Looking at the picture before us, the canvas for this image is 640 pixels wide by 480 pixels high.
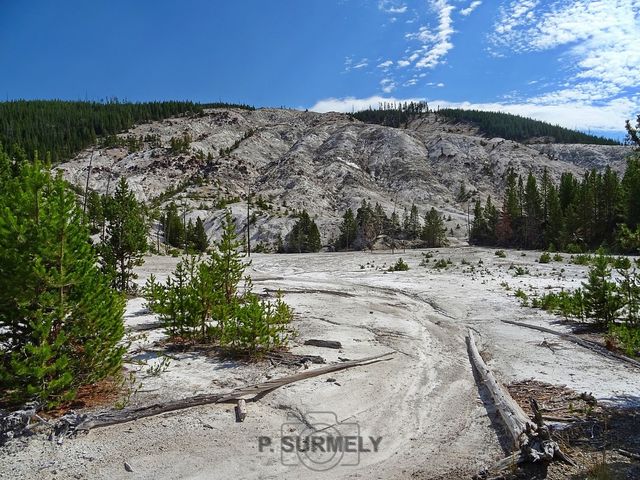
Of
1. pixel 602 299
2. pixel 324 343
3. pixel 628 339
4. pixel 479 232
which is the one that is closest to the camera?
pixel 628 339

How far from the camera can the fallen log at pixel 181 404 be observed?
6441 millimetres

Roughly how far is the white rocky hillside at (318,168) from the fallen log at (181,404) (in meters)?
69.9

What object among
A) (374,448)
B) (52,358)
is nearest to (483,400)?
(374,448)

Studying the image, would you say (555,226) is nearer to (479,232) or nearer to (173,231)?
(479,232)

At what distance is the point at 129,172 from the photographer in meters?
112

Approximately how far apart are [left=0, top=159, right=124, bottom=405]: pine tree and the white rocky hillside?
70692 millimetres

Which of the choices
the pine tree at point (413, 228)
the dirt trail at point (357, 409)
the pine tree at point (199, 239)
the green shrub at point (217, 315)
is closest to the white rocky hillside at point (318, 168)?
the pine tree at point (199, 239)

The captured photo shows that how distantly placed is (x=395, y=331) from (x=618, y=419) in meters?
7.35

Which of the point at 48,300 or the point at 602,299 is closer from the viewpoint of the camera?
the point at 48,300

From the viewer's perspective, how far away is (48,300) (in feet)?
22.0

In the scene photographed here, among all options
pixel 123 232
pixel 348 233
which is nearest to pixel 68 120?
pixel 348 233

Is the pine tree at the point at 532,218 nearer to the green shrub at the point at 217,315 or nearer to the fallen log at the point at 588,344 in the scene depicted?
the fallen log at the point at 588,344

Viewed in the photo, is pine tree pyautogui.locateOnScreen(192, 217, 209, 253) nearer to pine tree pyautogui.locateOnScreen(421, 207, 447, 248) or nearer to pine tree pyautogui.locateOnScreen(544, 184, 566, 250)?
pine tree pyautogui.locateOnScreen(421, 207, 447, 248)

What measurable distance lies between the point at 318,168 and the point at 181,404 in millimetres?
112234
